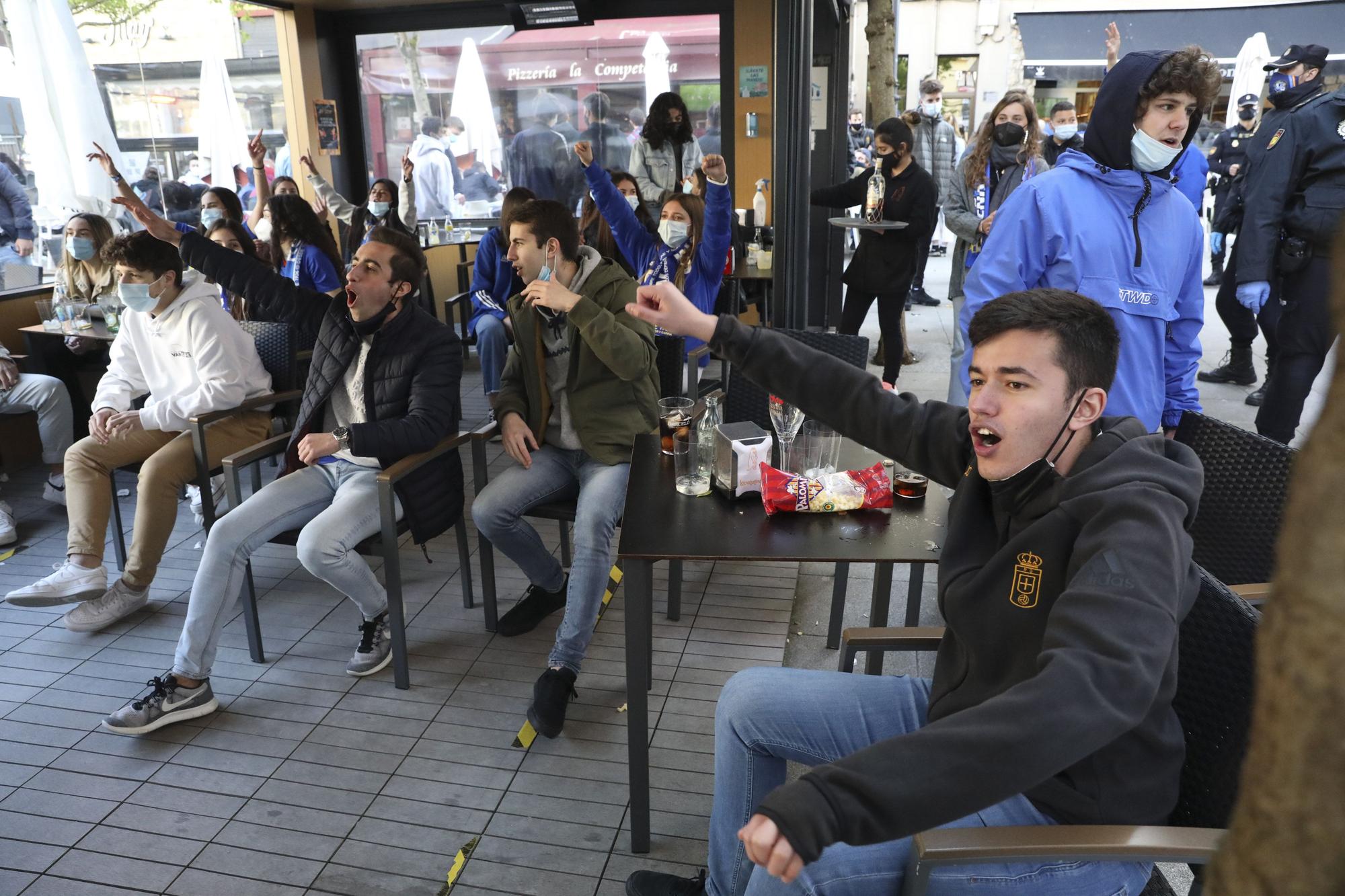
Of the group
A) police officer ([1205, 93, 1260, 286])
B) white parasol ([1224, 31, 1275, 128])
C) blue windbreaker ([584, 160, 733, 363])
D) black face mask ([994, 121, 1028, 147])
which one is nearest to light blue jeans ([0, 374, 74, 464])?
blue windbreaker ([584, 160, 733, 363])

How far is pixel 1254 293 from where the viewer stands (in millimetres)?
4199

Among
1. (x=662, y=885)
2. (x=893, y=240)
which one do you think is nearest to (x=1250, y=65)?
(x=893, y=240)

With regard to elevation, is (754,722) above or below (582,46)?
below

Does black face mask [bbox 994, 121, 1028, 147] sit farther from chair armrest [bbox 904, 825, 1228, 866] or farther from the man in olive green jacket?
chair armrest [bbox 904, 825, 1228, 866]

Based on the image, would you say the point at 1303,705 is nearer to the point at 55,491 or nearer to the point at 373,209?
the point at 55,491

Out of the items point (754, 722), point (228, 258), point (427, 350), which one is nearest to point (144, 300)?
point (228, 258)

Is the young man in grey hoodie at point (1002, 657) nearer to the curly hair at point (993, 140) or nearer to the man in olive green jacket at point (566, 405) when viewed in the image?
the man in olive green jacket at point (566, 405)

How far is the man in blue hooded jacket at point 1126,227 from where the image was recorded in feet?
7.62

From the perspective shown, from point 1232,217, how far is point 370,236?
4586 mm

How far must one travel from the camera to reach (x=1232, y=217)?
5.21m

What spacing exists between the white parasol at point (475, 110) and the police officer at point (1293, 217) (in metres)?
6.42

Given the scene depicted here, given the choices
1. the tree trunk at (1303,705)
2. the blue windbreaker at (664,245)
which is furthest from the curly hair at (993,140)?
the tree trunk at (1303,705)

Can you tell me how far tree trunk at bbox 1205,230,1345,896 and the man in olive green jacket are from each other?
8.31 feet

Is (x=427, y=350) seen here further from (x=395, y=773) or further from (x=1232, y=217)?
(x=1232, y=217)
